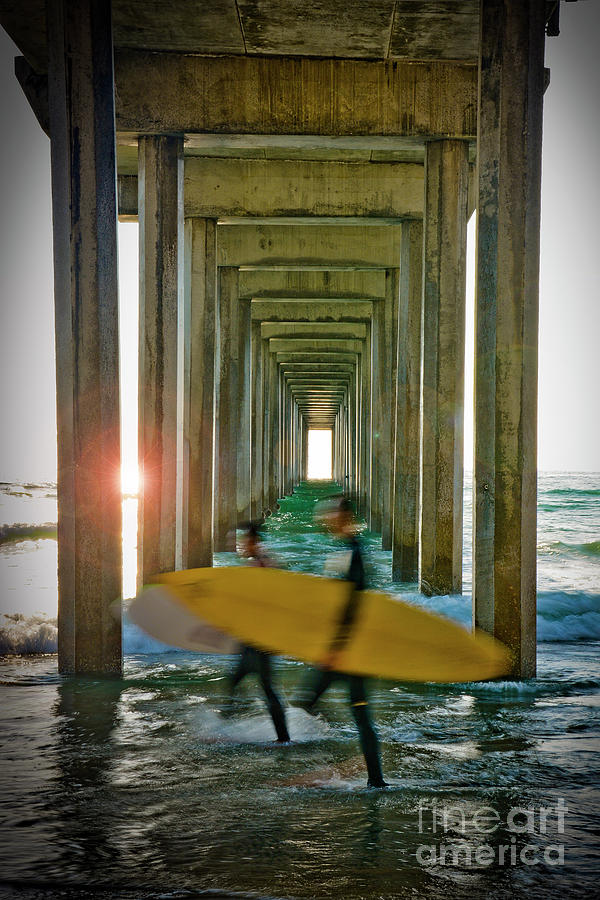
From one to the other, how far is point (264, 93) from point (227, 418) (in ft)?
22.8

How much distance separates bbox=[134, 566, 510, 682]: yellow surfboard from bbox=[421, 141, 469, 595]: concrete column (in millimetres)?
2234

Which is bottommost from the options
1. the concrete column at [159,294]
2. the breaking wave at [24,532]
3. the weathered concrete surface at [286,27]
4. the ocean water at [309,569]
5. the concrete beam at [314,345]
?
the breaking wave at [24,532]

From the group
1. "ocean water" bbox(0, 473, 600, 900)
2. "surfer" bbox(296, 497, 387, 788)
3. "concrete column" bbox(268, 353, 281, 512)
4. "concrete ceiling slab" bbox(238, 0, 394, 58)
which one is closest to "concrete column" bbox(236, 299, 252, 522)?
"concrete ceiling slab" bbox(238, 0, 394, 58)

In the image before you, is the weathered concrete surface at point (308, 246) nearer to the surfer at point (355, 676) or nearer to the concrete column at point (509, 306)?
the concrete column at point (509, 306)

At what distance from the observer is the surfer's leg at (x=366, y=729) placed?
12.3 ft

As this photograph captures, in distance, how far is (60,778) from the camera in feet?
13.7

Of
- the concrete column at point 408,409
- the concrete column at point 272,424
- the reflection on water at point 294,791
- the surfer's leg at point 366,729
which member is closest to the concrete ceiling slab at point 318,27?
the concrete column at point 408,409

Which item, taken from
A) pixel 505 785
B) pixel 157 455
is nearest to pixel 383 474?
pixel 157 455

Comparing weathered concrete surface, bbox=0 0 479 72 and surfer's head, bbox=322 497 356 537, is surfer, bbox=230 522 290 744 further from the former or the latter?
weathered concrete surface, bbox=0 0 479 72

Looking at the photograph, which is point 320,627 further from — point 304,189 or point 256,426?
point 256,426

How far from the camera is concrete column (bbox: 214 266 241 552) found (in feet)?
50.0

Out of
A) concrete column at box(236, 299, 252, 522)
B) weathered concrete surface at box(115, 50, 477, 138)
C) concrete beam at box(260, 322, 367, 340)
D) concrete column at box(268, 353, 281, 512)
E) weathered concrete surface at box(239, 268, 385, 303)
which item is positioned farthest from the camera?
concrete column at box(268, 353, 281, 512)

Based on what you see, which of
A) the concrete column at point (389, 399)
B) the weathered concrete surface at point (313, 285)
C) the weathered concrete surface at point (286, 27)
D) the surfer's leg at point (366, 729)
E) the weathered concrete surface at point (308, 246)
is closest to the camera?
the surfer's leg at point (366, 729)

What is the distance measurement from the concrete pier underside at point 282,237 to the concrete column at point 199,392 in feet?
0.10
